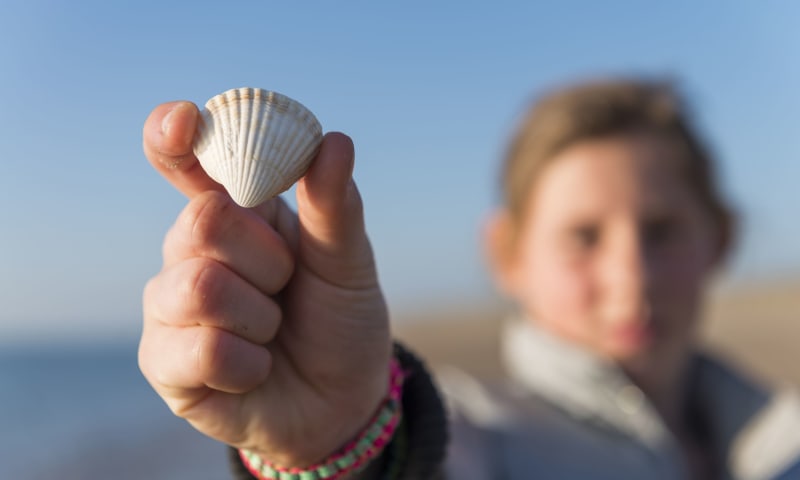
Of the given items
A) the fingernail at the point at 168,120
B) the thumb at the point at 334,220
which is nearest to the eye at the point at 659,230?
the thumb at the point at 334,220

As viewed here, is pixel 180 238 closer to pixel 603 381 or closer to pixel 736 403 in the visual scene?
pixel 603 381

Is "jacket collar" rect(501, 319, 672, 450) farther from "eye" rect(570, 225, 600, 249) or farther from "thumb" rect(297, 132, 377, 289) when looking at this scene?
"thumb" rect(297, 132, 377, 289)

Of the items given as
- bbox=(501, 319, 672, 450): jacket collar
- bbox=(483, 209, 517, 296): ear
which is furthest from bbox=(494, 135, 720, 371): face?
bbox=(483, 209, 517, 296): ear

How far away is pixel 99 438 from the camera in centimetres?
1173

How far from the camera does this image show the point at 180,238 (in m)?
1.27

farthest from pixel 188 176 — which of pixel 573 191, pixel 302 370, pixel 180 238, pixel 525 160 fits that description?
pixel 525 160

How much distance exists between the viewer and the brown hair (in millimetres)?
3475

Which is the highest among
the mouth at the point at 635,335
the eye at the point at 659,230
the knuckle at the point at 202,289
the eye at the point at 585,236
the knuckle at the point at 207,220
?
the knuckle at the point at 207,220

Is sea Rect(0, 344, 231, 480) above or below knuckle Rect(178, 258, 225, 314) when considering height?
below

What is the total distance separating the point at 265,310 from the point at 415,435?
689 mm

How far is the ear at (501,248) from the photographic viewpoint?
394cm

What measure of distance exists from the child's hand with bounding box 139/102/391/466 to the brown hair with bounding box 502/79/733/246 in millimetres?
2260

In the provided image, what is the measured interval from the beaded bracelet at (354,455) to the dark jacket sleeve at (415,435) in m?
0.07

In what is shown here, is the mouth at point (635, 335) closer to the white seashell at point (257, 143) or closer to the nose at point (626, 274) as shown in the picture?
the nose at point (626, 274)
